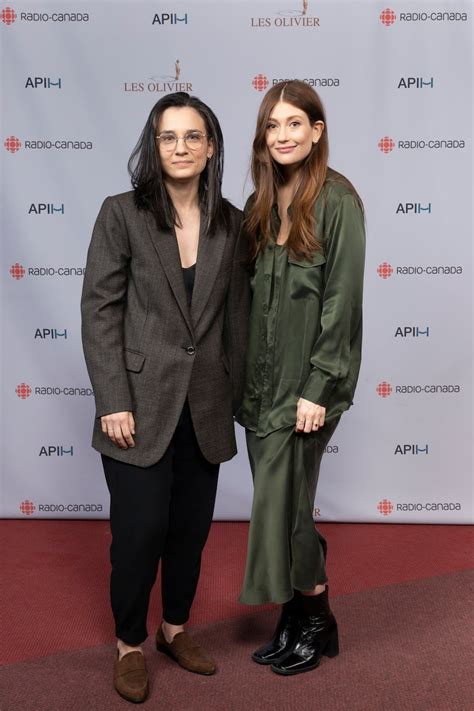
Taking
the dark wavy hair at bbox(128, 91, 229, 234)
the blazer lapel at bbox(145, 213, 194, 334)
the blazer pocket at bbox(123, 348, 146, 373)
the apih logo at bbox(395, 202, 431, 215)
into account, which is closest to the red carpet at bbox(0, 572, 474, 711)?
the blazer pocket at bbox(123, 348, 146, 373)

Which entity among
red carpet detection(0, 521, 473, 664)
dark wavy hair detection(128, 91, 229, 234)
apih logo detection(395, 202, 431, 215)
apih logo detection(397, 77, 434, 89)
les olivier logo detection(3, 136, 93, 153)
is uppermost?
apih logo detection(397, 77, 434, 89)

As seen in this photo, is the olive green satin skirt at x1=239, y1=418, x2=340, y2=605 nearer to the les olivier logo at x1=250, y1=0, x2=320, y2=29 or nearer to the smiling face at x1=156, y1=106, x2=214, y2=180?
the smiling face at x1=156, y1=106, x2=214, y2=180

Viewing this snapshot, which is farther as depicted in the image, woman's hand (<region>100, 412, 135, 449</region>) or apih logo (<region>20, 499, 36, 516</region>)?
apih logo (<region>20, 499, 36, 516</region>)

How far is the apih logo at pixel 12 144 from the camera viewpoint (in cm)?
417

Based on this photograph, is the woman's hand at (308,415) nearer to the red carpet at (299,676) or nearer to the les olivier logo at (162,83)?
the red carpet at (299,676)

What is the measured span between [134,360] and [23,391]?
1.91 meters

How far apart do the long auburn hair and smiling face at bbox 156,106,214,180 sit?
0.57 feet

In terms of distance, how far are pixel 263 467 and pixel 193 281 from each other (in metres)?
0.57

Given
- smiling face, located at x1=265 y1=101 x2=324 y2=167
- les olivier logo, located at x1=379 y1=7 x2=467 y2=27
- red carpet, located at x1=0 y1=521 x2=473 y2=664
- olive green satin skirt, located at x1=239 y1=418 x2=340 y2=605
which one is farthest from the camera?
les olivier logo, located at x1=379 y1=7 x2=467 y2=27

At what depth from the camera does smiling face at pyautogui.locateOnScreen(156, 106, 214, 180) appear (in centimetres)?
254

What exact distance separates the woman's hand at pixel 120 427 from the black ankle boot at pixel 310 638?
0.74 meters

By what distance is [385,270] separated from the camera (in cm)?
417

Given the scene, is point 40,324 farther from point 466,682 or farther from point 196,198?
point 466,682

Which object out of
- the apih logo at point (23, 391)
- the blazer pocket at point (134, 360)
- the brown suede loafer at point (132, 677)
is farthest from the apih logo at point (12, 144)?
the brown suede loafer at point (132, 677)
